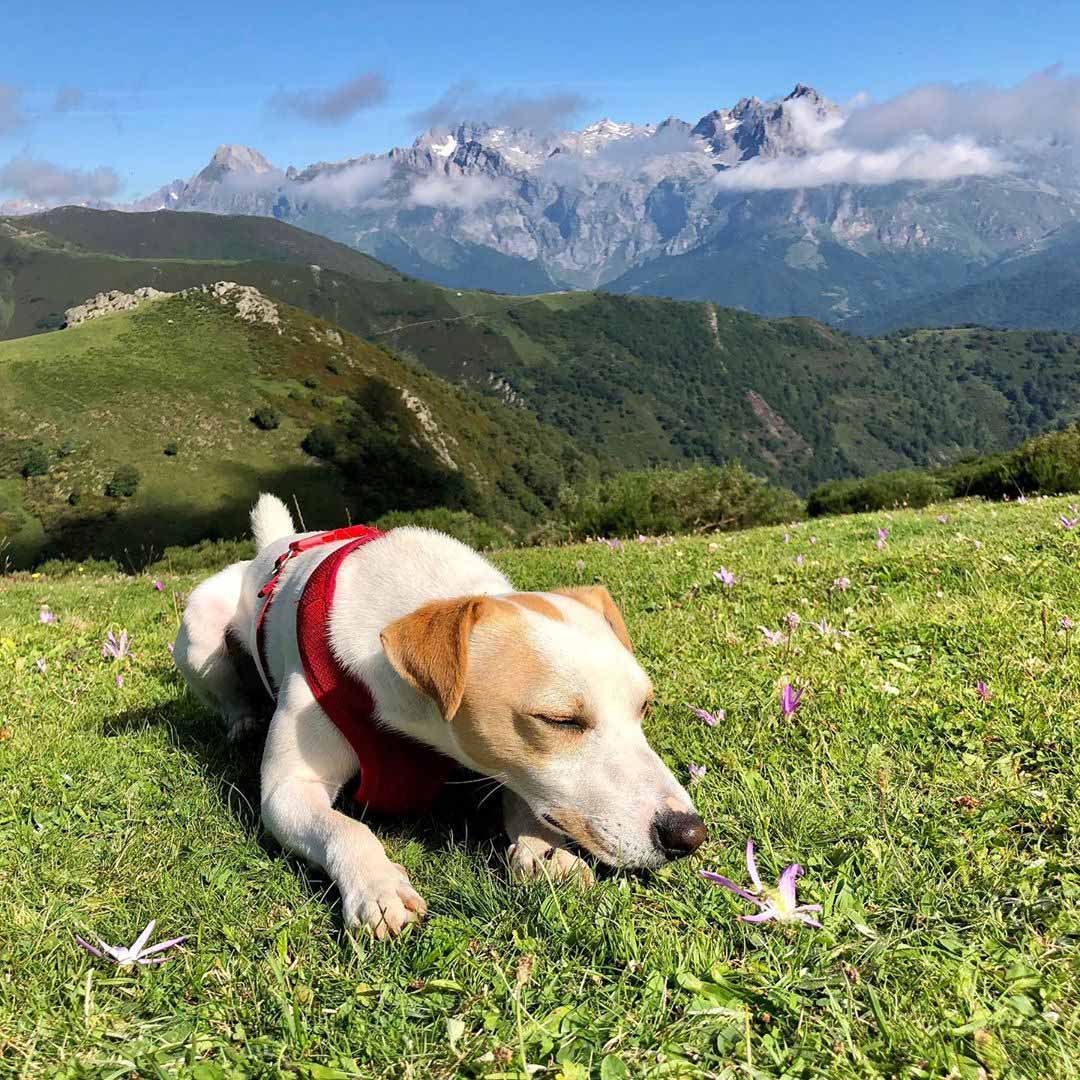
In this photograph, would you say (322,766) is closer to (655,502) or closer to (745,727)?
(745,727)

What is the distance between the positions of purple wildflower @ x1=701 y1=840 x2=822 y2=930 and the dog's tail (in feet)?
15.5

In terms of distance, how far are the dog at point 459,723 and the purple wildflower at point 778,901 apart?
0.84 feet

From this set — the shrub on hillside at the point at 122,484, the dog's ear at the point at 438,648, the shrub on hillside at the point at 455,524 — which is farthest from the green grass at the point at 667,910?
the shrub on hillside at the point at 122,484

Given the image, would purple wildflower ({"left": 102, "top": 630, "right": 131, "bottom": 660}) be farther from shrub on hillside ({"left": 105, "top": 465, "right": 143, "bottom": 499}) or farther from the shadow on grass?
shrub on hillside ({"left": 105, "top": 465, "right": 143, "bottom": 499})

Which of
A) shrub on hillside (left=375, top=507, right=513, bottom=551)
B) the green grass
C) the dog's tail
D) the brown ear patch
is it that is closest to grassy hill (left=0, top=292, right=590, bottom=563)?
shrub on hillside (left=375, top=507, right=513, bottom=551)

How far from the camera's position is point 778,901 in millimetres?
2520

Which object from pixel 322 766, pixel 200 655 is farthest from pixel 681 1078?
pixel 200 655

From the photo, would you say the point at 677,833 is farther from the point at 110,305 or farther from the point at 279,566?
the point at 110,305

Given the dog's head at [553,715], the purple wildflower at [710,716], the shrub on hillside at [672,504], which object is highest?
the dog's head at [553,715]

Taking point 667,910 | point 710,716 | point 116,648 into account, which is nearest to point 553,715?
point 667,910

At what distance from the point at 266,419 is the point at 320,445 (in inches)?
470

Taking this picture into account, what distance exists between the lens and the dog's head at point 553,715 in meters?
2.88

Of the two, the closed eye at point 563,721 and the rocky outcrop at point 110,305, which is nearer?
the closed eye at point 563,721

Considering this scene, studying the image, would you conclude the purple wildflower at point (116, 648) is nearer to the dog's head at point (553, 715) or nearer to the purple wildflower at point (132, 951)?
the purple wildflower at point (132, 951)
